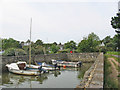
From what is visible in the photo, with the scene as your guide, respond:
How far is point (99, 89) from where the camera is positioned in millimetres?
3807

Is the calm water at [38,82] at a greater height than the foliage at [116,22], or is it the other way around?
the foliage at [116,22]

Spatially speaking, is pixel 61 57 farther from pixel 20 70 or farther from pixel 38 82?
pixel 38 82

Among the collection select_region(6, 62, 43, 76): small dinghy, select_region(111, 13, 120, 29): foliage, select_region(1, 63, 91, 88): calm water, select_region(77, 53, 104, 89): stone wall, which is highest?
select_region(111, 13, 120, 29): foliage

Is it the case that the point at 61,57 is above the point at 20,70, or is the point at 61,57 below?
above

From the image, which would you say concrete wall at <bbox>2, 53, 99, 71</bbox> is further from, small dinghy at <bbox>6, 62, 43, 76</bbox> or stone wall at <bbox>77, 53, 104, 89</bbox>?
stone wall at <bbox>77, 53, 104, 89</bbox>

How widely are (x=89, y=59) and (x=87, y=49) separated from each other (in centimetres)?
753

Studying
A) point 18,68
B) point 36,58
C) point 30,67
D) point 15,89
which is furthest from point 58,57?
point 15,89

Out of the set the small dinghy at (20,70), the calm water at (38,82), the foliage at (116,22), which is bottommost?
the calm water at (38,82)

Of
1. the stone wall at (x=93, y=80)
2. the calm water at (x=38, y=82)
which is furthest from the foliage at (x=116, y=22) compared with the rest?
the stone wall at (x=93, y=80)

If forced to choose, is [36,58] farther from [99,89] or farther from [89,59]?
[99,89]

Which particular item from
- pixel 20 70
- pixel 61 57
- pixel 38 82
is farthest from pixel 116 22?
pixel 61 57

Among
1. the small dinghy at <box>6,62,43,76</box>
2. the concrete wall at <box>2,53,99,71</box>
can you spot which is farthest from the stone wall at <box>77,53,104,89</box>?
the concrete wall at <box>2,53,99,71</box>

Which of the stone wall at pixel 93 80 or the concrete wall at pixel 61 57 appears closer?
the stone wall at pixel 93 80

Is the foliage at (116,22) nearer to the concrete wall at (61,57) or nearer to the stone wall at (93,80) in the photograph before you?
the stone wall at (93,80)
